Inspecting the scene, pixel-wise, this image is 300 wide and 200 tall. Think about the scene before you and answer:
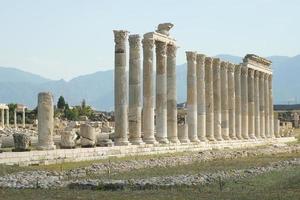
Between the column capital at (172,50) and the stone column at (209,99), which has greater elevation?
the column capital at (172,50)

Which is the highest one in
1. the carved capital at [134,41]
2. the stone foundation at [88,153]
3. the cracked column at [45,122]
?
the carved capital at [134,41]

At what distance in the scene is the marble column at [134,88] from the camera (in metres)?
40.9

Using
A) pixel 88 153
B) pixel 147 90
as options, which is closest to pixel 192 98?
pixel 147 90

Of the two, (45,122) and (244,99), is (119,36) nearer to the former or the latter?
(45,122)

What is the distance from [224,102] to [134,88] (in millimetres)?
18191

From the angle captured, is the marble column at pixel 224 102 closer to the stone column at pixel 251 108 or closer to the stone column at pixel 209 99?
the stone column at pixel 209 99

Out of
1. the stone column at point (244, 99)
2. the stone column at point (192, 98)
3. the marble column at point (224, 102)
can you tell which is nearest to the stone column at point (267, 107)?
the stone column at point (244, 99)

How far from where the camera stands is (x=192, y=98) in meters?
49.6

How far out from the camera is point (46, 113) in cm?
3203

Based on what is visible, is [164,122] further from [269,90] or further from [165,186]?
[269,90]

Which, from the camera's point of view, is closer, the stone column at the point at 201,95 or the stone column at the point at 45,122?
the stone column at the point at 45,122

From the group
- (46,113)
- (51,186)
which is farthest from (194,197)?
(46,113)

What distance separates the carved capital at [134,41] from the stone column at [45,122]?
10112mm

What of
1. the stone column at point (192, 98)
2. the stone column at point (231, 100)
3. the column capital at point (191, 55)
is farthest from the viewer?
the stone column at point (231, 100)
